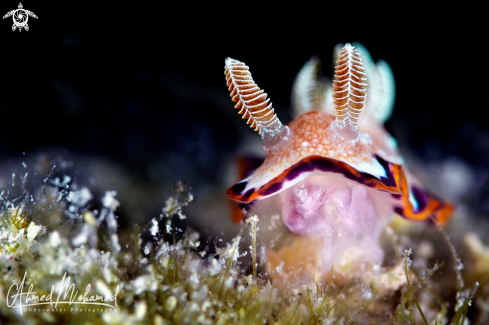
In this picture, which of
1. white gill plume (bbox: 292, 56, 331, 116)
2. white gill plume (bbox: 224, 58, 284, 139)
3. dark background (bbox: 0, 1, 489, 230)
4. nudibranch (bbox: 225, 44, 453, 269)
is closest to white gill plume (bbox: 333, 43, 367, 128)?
nudibranch (bbox: 225, 44, 453, 269)

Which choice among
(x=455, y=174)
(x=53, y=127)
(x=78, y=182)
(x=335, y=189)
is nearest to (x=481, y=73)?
(x=455, y=174)

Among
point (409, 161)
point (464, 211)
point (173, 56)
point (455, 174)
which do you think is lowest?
point (464, 211)

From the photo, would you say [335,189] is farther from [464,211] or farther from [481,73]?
[481,73]

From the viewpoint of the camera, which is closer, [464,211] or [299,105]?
[299,105]

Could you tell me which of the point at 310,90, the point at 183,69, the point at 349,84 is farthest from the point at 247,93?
the point at 183,69

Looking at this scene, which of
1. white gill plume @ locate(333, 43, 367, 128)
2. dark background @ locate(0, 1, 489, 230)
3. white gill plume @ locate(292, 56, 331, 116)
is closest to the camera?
white gill plume @ locate(333, 43, 367, 128)

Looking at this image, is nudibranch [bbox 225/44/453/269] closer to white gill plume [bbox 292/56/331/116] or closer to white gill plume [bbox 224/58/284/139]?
white gill plume [bbox 224/58/284/139]

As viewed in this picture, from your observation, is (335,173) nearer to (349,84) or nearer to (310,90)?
(349,84)
